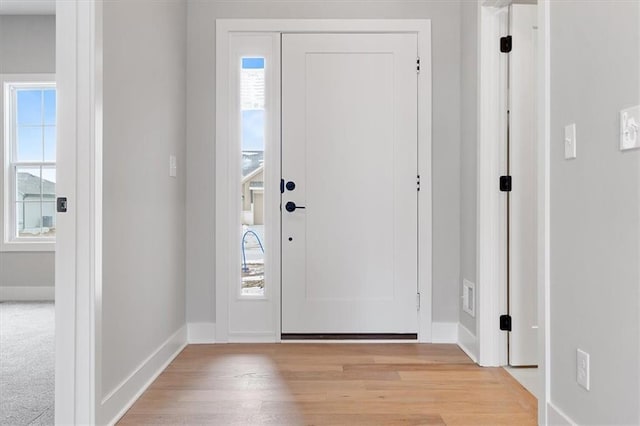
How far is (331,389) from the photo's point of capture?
231cm

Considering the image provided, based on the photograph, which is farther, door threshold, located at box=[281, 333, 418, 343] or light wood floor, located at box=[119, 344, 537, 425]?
door threshold, located at box=[281, 333, 418, 343]

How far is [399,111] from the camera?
3.18m

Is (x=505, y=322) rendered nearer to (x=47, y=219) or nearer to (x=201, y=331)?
(x=201, y=331)

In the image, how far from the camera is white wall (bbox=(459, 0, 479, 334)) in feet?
9.33

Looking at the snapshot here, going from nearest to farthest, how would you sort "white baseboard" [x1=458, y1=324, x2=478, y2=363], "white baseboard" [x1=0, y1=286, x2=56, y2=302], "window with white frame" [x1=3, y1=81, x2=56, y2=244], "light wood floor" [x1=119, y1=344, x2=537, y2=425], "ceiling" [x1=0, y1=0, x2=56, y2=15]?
"light wood floor" [x1=119, y1=344, x2=537, y2=425] < "white baseboard" [x1=458, y1=324, x2=478, y2=363] < "ceiling" [x1=0, y1=0, x2=56, y2=15] < "white baseboard" [x1=0, y1=286, x2=56, y2=302] < "window with white frame" [x1=3, y1=81, x2=56, y2=244]

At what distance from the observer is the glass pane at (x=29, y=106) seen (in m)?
4.78

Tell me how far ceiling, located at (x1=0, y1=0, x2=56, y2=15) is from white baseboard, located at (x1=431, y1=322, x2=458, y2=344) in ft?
14.7

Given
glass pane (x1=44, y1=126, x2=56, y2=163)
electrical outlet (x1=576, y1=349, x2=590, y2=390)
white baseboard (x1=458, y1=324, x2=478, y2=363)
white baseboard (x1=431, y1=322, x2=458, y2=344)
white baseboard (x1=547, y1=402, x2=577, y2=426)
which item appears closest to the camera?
electrical outlet (x1=576, y1=349, x2=590, y2=390)

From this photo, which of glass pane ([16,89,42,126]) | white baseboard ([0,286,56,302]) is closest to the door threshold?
white baseboard ([0,286,56,302])

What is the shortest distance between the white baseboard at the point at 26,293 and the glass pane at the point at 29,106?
5.63ft

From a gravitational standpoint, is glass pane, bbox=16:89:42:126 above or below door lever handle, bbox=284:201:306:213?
above

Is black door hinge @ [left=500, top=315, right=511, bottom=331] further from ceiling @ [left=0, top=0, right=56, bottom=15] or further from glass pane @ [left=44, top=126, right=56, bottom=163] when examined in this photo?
ceiling @ [left=0, top=0, right=56, bottom=15]

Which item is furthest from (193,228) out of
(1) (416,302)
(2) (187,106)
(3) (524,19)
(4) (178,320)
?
(3) (524,19)

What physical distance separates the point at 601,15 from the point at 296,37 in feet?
6.84
